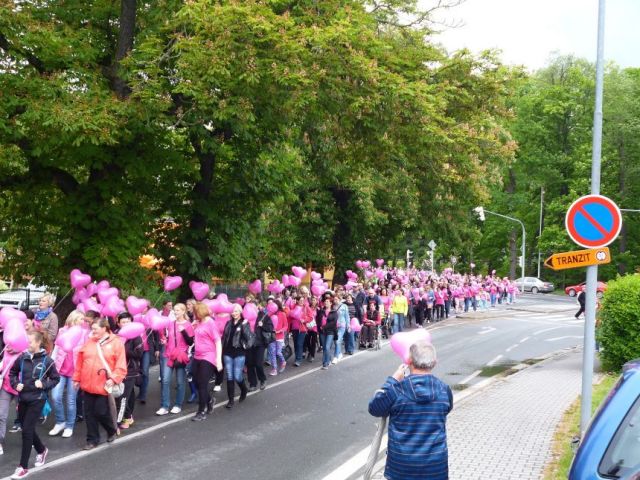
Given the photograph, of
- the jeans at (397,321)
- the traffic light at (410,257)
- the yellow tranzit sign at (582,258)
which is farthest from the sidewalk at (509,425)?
the traffic light at (410,257)

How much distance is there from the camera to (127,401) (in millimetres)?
10195

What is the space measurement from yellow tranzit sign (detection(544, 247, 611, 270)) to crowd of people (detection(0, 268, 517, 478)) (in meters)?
4.95

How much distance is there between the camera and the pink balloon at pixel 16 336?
7719mm

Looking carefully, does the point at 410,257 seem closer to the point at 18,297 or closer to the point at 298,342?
the point at 18,297

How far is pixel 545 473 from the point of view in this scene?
24.7 ft

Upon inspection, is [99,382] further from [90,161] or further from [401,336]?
[90,161]

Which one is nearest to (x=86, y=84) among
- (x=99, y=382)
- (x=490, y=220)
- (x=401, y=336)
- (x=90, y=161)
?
(x=90, y=161)

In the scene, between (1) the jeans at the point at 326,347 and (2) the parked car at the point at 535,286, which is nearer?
(1) the jeans at the point at 326,347

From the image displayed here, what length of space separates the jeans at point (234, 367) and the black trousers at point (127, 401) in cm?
171

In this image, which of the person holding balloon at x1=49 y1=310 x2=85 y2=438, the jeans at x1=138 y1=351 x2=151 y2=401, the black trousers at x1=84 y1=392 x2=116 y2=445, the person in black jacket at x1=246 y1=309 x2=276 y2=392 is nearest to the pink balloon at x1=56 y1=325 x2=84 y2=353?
the person holding balloon at x1=49 y1=310 x2=85 y2=438

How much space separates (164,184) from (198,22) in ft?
16.9

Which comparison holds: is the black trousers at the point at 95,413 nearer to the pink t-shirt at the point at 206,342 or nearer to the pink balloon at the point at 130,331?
the pink balloon at the point at 130,331

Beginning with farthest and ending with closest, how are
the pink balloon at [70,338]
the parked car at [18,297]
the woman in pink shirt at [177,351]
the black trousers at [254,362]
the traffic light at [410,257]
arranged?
the traffic light at [410,257] → the parked car at [18,297] → the black trousers at [254,362] → the woman in pink shirt at [177,351] → the pink balloon at [70,338]

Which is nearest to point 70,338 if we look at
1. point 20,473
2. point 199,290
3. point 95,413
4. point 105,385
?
point 105,385
